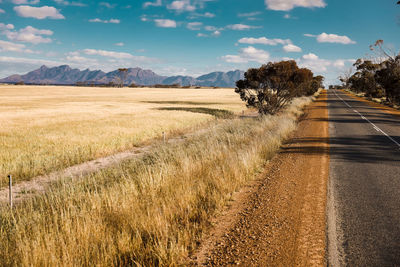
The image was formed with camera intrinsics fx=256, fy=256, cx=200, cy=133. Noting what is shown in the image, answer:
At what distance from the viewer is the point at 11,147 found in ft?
39.5

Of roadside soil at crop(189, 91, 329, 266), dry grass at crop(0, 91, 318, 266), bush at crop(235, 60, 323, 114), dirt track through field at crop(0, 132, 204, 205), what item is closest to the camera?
dry grass at crop(0, 91, 318, 266)

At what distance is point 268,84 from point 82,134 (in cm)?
1656

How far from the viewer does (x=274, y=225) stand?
4410 mm

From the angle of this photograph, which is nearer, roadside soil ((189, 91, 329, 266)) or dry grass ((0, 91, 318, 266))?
dry grass ((0, 91, 318, 266))

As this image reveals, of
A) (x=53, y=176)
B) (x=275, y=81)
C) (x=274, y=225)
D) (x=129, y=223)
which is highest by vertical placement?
(x=275, y=81)

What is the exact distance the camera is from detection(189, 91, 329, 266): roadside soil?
3.54 meters

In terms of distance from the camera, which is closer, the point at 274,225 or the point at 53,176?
the point at 274,225

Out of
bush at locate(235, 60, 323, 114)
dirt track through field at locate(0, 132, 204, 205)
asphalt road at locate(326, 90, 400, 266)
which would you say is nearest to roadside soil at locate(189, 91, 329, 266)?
asphalt road at locate(326, 90, 400, 266)

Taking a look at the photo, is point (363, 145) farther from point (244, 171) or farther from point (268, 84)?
point (268, 84)

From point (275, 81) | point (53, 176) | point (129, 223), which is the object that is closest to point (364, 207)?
point (129, 223)

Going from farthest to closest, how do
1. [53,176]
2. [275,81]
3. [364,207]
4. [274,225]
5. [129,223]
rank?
[275,81]
[53,176]
[364,207]
[274,225]
[129,223]

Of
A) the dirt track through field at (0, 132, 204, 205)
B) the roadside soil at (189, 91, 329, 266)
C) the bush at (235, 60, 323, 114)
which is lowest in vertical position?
the dirt track through field at (0, 132, 204, 205)

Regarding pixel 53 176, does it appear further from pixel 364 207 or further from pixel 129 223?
pixel 364 207

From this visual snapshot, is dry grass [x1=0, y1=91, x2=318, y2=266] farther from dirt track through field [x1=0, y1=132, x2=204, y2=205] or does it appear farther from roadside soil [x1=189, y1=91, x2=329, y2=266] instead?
dirt track through field [x1=0, y1=132, x2=204, y2=205]
